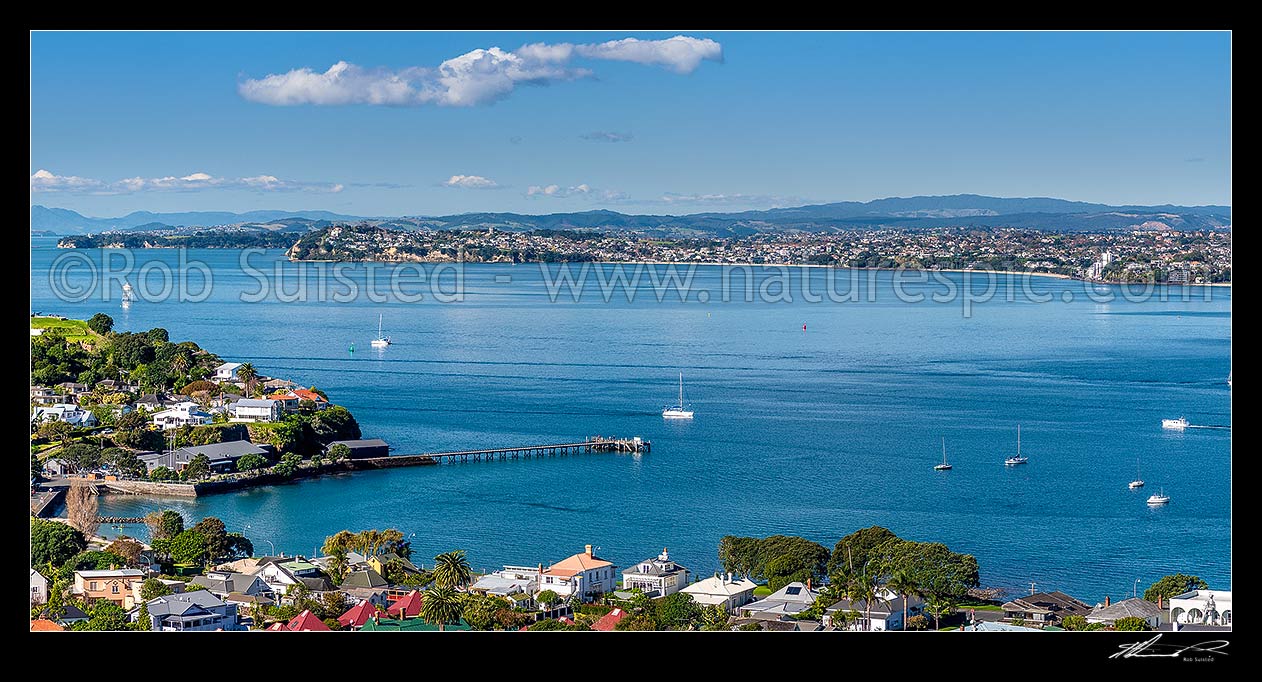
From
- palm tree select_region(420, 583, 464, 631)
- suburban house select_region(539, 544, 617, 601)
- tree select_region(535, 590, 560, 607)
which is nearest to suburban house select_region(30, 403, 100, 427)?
suburban house select_region(539, 544, 617, 601)

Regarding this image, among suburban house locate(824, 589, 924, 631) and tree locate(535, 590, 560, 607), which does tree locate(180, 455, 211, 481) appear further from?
suburban house locate(824, 589, 924, 631)

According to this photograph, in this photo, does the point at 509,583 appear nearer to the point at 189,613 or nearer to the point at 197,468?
the point at 189,613

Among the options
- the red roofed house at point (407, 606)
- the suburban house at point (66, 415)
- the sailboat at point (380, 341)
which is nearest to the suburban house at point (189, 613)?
the red roofed house at point (407, 606)

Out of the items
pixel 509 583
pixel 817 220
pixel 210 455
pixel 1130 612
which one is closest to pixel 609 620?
pixel 509 583

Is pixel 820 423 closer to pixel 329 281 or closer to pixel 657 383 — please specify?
pixel 657 383

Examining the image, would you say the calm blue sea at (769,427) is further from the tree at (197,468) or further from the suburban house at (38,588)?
the suburban house at (38,588)
